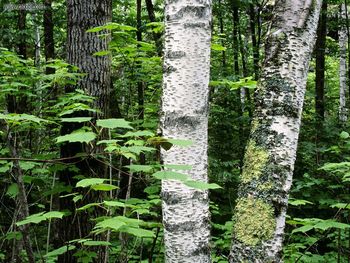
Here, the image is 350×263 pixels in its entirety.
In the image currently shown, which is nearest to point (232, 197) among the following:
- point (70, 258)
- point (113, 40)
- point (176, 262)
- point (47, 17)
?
point (70, 258)

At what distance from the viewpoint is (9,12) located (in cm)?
809

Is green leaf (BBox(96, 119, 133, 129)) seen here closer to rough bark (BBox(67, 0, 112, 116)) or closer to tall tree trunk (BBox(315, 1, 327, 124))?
rough bark (BBox(67, 0, 112, 116))

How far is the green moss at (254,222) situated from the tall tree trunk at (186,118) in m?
0.17

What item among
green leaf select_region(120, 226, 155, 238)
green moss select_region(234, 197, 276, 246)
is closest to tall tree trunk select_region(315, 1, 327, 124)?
green moss select_region(234, 197, 276, 246)

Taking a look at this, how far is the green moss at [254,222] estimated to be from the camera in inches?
68.8

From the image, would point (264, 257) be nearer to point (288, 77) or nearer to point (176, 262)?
point (176, 262)

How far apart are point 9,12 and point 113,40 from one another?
6093 millimetres

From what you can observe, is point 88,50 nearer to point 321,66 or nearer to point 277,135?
point 277,135

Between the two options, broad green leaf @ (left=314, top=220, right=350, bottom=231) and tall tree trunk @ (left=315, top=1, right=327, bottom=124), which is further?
tall tree trunk @ (left=315, top=1, right=327, bottom=124)

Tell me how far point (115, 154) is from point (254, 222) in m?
0.76

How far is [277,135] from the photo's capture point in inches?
69.9

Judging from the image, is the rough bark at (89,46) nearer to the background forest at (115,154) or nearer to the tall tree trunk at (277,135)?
the background forest at (115,154)

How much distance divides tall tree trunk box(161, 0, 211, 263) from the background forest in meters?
0.16

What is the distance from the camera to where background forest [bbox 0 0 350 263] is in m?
2.04
